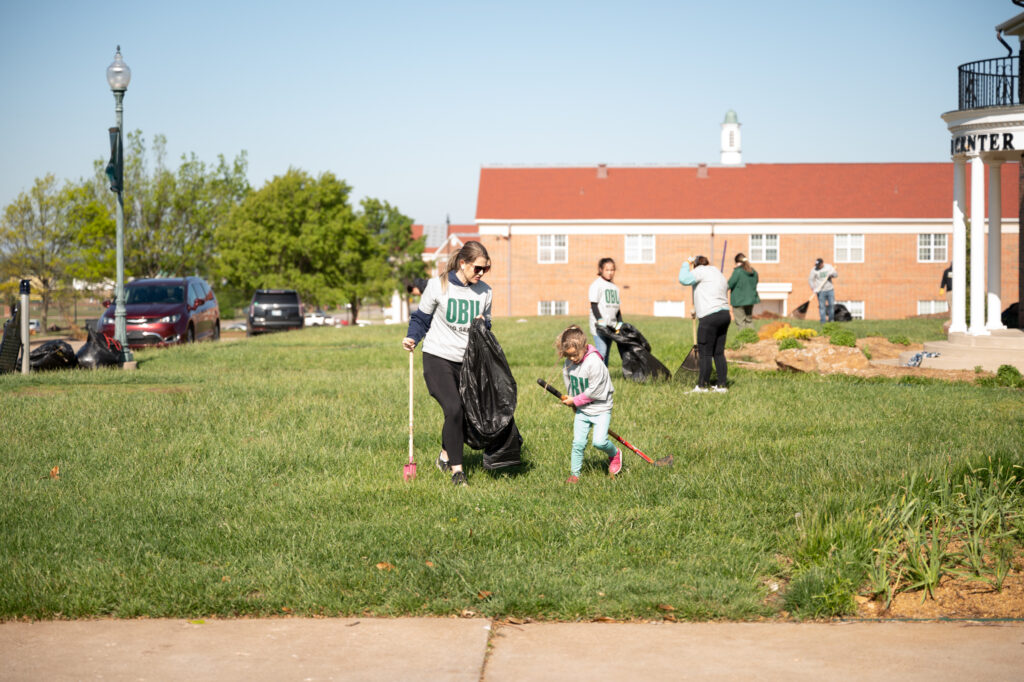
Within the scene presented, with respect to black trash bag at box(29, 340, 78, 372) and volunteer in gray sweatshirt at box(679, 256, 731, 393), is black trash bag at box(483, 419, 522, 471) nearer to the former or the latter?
volunteer in gray sweatshirt at box(679, 256, 731, 393)

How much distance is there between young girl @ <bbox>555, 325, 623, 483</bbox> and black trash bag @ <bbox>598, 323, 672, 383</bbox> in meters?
5.45

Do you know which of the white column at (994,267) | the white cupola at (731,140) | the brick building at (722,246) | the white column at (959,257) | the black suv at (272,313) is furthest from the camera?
the white cupola at (731,140)

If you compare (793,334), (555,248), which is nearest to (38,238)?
(555,248)

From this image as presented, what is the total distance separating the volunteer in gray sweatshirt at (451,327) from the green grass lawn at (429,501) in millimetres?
434

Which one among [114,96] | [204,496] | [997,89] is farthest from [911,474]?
[114,96]

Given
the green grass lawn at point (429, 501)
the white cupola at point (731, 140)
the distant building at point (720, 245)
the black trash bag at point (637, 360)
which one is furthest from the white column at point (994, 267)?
the white cupola at point (731, 140)

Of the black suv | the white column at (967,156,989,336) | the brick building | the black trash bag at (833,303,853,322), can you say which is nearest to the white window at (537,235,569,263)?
the brick building

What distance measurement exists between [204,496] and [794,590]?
13.5 feet

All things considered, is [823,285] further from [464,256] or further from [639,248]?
[639,248]

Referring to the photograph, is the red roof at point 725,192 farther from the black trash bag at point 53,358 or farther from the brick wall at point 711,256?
the black trash bag at point 53,358

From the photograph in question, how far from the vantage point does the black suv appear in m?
34.2

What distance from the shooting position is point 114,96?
1725cm

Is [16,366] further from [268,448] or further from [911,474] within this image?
[911,474]

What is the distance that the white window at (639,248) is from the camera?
5125 centimetres
